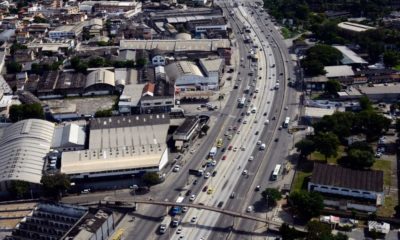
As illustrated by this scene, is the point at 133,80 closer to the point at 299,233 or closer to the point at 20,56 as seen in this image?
the point at 20,56

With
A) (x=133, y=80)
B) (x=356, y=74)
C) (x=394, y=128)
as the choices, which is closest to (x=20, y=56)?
(x=133, y=80)

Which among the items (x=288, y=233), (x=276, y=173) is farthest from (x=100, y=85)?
(x=288, y=233)

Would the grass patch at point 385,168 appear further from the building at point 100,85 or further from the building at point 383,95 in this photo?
the building at point 100,85

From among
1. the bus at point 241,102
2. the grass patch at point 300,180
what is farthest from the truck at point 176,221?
the bus at point 241,102

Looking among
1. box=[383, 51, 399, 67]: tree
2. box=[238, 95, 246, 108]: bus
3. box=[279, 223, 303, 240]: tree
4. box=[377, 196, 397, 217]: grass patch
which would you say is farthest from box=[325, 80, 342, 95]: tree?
box=[279, 223, 303, 240]: tree

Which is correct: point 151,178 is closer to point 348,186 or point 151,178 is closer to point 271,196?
point 271,196
